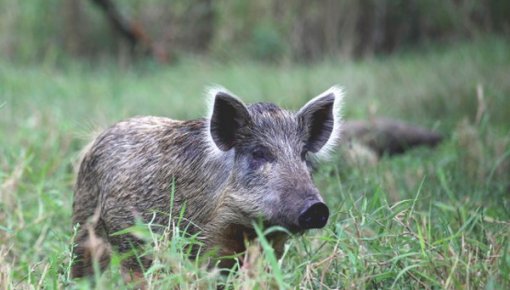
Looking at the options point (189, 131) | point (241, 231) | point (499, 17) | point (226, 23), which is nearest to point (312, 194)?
point (241, 231)

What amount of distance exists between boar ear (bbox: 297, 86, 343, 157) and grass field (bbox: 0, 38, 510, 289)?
1.21 ft

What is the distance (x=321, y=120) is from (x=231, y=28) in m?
10.7

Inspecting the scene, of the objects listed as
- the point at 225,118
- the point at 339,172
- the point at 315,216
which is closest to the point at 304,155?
the point at 225,118

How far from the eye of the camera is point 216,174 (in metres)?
4.84

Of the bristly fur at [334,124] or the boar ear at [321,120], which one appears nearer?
the boar ear at [321,120]

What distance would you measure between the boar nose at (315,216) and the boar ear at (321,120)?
0.78 m

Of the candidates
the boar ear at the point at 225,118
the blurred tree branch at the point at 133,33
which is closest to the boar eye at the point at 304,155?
the boar ear at the point at 225,118

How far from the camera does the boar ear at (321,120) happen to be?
16.2ft

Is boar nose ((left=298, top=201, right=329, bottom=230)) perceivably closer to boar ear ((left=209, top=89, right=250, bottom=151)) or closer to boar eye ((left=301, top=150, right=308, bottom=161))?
boar eye ((left=301, top=150, right=308, bottom=161))

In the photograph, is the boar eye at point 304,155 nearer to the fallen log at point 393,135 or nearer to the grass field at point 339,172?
the grass field at point 339,172

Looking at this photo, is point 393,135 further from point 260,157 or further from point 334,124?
point 260,157

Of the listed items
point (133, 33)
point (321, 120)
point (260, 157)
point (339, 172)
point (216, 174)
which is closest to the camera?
point (260, 157)

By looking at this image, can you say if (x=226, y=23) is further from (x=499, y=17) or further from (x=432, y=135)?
(x=432, y=135)

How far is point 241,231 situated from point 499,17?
9633mm
